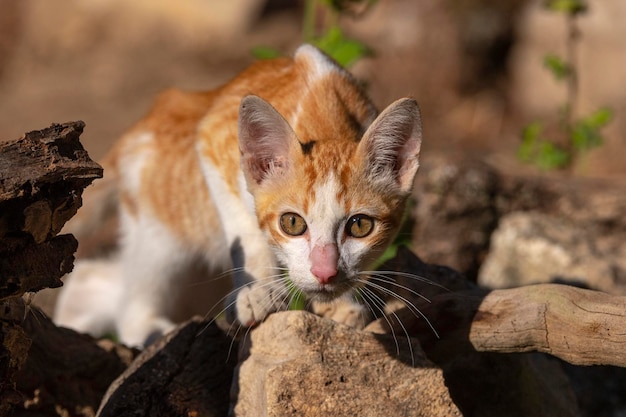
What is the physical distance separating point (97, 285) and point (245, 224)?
2043 mm

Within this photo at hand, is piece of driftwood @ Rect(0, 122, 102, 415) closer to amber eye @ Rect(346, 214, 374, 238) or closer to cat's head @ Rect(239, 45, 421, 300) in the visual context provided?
cat's head @ Rect(239, 45, 421, 300)

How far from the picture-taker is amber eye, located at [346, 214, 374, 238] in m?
3.07

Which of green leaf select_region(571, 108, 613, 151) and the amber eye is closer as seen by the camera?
the amber eye

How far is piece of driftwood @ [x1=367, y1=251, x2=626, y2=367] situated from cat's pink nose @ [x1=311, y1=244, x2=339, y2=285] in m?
0.45

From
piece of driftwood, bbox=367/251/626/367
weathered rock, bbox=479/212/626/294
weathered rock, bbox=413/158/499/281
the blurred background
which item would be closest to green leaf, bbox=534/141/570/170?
the blurred background

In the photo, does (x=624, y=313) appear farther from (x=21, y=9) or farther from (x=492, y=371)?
(x=21, y=9)

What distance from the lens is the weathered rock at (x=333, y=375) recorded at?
279 cm

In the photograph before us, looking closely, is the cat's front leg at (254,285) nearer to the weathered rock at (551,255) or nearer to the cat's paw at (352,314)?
the cat's paw at (352,314)

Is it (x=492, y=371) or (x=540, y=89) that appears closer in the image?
(x=492, y=371)

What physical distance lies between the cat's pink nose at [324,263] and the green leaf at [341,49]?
1787mm

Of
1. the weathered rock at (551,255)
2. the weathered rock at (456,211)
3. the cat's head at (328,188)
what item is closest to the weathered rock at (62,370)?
the cat's head at (328,188)

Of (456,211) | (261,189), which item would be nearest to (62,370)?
(261,189)

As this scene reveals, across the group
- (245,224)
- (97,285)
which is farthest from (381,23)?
(245,224)

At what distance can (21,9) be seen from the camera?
11.6 metres
